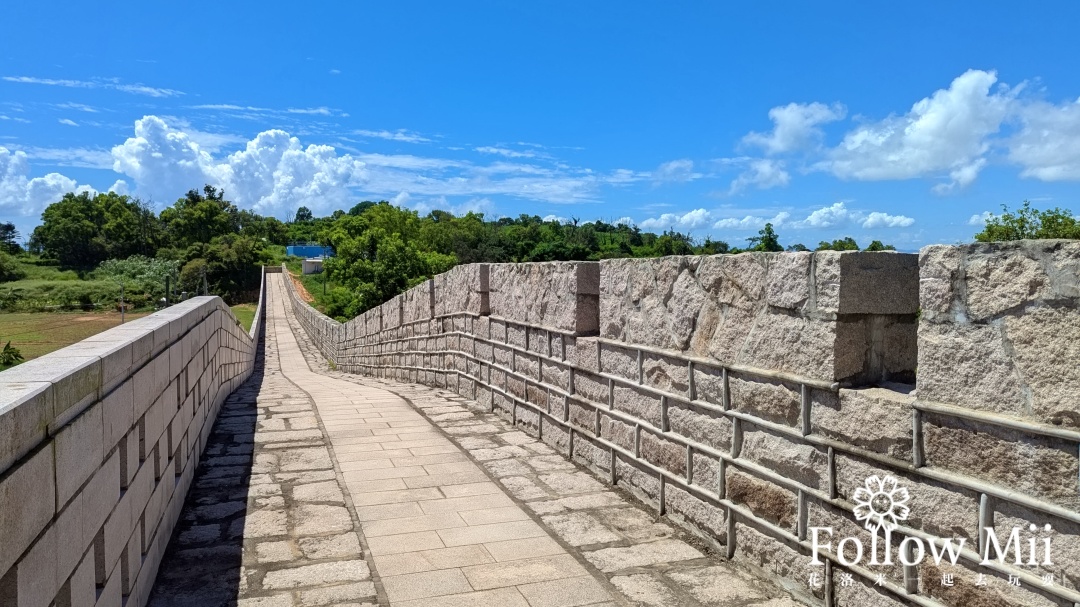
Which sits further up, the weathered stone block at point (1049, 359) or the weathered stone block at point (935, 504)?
the weathered stone block at point (1049, 359)

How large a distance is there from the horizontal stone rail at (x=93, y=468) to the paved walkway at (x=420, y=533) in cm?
38

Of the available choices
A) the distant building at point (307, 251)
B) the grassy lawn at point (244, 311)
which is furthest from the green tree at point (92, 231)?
the grassy lawn at point (244, 311)

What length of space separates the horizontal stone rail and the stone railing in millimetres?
2583

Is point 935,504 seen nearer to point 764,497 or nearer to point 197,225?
point 764,497

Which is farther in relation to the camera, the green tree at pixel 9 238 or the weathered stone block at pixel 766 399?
the green tree at pixel 9 238

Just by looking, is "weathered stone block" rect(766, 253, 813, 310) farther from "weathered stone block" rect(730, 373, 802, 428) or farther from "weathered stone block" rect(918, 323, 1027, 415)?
"weathered stone block" rect(918, 323, 1027, 415)

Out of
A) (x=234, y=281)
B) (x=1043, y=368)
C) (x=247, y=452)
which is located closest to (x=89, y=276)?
(x=234, y=281)

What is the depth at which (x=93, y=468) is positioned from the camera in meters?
2.32

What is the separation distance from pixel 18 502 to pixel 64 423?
46 cm

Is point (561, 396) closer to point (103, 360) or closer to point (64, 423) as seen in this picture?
point (103, 360)

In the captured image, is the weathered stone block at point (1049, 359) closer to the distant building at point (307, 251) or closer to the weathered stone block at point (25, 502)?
the weathered stone block at point (25, 502)

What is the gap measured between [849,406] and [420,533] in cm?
238

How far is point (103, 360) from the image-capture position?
252 cm

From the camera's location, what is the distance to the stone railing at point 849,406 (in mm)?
2143
